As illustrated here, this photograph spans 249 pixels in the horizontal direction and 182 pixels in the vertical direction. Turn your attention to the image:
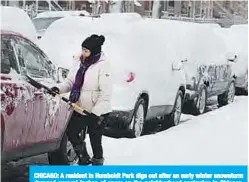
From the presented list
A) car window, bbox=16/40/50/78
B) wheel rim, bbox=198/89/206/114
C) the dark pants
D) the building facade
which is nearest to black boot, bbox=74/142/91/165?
the dark pants

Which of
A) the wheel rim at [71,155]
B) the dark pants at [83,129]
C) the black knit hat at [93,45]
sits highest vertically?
the black knit hat at [93,45]

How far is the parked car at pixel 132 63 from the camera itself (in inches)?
283

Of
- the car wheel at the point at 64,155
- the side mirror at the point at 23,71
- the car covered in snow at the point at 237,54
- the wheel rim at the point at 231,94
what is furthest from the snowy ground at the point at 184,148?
the car covered in snow at the point at 237,54

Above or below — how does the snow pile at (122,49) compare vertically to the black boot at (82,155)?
above

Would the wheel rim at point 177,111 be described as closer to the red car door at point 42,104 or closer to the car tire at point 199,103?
the car tire at point 199,103

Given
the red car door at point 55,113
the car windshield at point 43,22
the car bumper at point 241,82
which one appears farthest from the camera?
the car windshield at point 43,22

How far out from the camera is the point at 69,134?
214 inches

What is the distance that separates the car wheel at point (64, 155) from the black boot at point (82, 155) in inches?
8.7

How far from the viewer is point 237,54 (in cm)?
1329

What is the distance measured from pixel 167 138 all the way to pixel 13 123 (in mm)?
3162

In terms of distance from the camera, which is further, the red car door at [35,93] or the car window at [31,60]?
the car window at [31,60]

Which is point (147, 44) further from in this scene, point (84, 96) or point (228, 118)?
point (84, 96)

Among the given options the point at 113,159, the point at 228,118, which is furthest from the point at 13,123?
the point at 228,118

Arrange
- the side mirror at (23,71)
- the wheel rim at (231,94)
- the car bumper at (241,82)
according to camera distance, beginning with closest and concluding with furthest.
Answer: the side mirror at (23,71)
the wheel rim at (231,94)
the car bumper at (241,82)
